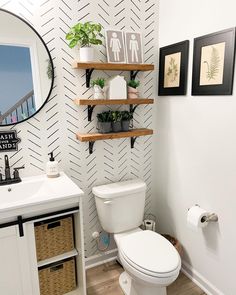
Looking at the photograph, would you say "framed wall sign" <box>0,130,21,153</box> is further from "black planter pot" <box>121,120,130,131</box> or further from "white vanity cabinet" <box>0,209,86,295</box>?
"black planter pot" <box>121,120,130,131</box>

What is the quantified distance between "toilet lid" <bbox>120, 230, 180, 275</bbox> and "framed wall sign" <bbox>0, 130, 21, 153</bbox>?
99cm

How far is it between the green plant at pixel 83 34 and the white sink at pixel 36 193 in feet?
3.06

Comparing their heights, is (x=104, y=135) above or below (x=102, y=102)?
below

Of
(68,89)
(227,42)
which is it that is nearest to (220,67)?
(227,42)

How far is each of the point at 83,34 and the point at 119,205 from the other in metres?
1.25

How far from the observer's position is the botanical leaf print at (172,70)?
187 cm

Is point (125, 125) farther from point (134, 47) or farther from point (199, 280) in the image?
point (199, 280)

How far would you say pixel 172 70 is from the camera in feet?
6.26

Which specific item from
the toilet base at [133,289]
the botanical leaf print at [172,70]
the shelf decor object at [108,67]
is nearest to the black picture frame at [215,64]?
the botanical leaf print at [172,70]

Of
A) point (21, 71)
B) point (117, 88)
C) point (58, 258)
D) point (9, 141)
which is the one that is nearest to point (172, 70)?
point (117, 88)

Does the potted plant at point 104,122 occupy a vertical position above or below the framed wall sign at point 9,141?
above

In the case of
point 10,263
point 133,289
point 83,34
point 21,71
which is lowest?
point 133,289

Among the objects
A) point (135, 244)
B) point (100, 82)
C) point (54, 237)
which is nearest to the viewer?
point (54, 237)

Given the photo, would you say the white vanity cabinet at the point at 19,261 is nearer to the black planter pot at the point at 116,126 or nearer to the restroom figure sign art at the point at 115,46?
the black planter pot at the point at 116,126
